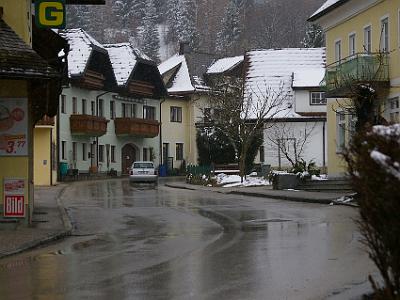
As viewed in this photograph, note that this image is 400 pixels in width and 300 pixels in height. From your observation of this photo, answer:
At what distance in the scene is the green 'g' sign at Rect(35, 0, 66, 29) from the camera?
18.5 m

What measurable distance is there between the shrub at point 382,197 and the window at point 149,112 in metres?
63.0

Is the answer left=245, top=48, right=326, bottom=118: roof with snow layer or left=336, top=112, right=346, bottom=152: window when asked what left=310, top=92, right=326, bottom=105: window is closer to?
left=245, top=48, right=326, bottom=118: roof with snow layer

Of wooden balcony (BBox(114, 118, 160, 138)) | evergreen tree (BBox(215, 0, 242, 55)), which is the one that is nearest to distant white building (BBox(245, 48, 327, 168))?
wooden balcony (BBox(114, 118, 160, 138))

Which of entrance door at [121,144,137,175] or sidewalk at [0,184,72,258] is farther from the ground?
entrance door at [121,144,137,175]

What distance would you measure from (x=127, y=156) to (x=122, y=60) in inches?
340

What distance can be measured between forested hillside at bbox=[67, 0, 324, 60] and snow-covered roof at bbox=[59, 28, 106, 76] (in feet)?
143

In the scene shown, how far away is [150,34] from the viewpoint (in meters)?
129

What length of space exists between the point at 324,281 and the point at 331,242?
467 centimetres

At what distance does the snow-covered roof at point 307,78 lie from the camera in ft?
193

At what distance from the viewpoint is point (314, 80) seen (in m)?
59.2

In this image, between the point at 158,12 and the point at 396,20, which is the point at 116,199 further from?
the point at 158,12

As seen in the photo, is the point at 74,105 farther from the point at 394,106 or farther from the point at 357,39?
the point at 394,106

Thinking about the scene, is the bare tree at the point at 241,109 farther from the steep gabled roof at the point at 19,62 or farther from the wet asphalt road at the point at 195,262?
the steep gabled roof at the point at 19,62

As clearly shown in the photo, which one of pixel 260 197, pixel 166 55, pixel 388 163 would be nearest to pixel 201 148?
pixel 260 197
